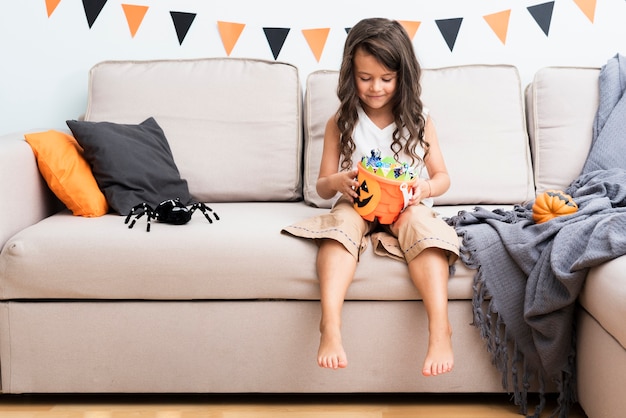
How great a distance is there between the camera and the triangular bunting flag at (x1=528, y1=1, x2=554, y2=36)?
2535 millimetres

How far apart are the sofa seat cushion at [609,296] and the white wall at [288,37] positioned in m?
1.24

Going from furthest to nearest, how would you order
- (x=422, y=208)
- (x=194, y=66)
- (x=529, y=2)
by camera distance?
(x=529, y=2) < (x=194, y=66) < (x=422, y=208)

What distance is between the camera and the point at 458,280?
1672mm

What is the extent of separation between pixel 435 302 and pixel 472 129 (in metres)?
0.84

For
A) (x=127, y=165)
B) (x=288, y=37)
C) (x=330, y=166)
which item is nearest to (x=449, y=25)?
Result: (x=288, y=37)

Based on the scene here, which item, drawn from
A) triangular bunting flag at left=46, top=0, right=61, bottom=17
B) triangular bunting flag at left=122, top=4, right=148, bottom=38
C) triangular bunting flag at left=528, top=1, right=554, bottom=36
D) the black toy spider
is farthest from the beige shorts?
triangular bunting flag at left=46, top=0, right=61, bottom=17

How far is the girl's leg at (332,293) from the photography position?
5.08 ft

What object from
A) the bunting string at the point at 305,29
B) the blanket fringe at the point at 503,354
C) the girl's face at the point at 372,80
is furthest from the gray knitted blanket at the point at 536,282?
the bunting string at the point at 305,29

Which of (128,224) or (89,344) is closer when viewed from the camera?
(89,344)

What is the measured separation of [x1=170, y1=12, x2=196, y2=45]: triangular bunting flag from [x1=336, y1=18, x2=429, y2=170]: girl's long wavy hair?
839mm

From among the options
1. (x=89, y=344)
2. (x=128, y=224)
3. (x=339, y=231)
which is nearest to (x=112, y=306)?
(x=89, y=344)

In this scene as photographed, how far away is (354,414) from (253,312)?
33 cm

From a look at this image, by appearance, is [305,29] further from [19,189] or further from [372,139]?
[19,189]

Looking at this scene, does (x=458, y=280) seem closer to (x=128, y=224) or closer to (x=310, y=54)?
(x=128, y=224)
